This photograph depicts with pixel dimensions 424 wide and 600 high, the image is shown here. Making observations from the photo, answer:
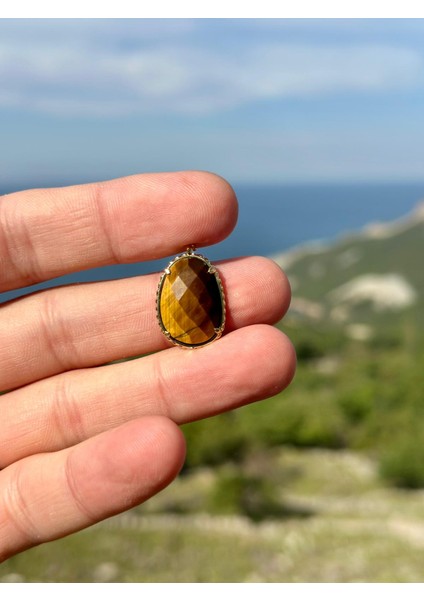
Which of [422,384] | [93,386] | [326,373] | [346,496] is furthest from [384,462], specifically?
[93,386]

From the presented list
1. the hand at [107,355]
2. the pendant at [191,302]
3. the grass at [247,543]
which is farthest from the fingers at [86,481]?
the grass at [247,543]

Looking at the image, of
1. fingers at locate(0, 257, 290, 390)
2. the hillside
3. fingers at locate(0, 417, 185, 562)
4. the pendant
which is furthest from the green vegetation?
the hillside

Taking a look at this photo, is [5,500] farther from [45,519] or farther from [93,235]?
[93,235]

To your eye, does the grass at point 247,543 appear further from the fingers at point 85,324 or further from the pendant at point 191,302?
the pendant at point 191,302

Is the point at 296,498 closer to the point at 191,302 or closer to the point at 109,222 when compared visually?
the point at 191,302

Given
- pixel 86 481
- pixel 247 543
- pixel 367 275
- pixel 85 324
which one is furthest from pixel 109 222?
pixel 367 275

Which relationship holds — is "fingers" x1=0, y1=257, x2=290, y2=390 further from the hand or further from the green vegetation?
the green vegetation
